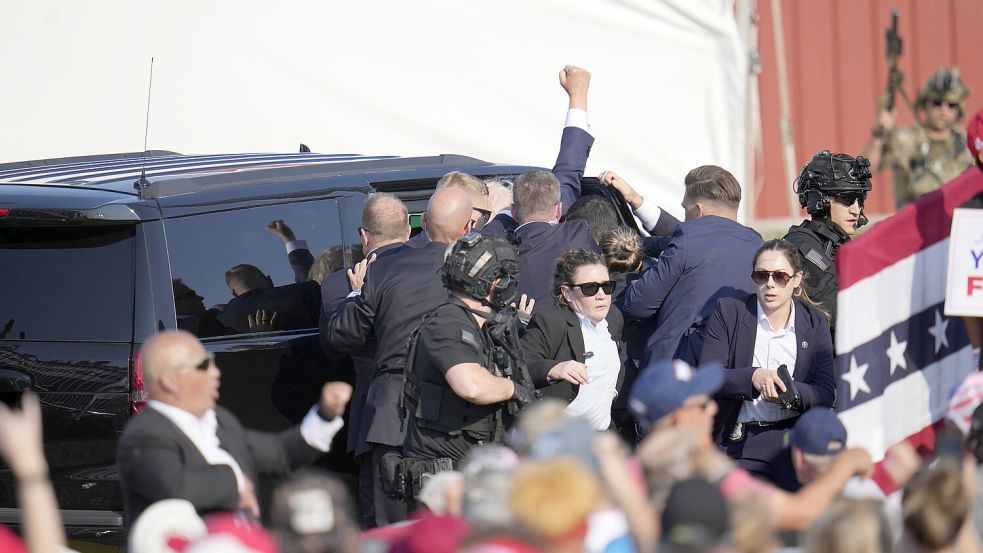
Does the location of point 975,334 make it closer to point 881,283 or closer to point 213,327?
point 881,283

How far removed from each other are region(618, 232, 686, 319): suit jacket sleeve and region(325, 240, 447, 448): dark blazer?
1006 mm

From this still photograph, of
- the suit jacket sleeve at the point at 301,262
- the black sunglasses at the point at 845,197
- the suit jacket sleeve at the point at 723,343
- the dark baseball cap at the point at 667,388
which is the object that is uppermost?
the black sunglasses at the point at 845,197

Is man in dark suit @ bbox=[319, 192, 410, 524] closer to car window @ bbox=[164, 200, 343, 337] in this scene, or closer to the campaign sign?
car window @ bbox=[164, 200, 343, 337]

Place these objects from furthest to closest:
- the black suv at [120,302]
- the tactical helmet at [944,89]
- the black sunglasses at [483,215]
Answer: the tactical helmet at [944,89] < the black sunglasses at [483,215] < the black suv at [120,302]

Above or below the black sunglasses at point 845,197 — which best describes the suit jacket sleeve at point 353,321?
below

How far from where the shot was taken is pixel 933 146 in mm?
12008

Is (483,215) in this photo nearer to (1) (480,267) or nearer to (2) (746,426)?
(1) (480,267)

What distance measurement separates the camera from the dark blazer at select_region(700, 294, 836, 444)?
5555mm

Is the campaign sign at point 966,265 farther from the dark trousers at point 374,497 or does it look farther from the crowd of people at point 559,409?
the dark trousers at point 374,497

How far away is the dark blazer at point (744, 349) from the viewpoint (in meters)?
5.55

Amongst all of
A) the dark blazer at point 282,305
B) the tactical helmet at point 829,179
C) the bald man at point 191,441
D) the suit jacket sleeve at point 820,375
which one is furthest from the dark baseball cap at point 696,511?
the tactical helmet at point 829,179

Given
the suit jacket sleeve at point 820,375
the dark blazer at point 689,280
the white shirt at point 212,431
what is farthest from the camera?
the dark blazer at point 689,280

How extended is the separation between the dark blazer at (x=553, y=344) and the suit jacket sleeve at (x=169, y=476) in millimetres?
1798

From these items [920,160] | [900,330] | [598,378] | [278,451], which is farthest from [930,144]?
[278,451]
